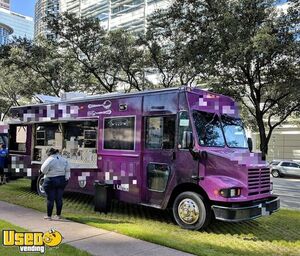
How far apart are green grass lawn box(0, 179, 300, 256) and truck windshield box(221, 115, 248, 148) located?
183cm

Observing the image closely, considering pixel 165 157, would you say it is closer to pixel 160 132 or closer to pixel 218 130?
pixel 160 132

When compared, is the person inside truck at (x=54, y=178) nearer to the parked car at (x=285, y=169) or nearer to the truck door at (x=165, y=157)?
the truck door at (x=165, y=157)

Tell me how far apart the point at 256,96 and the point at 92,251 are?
17.9 meters

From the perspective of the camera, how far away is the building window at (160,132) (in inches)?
380

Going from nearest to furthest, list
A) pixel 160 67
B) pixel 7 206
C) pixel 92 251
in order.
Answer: pixel 92 251, pixel 7 206, pixel 160 67

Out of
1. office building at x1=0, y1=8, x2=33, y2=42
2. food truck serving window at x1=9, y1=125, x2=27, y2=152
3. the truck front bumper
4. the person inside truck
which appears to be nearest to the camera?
the truck front bumper

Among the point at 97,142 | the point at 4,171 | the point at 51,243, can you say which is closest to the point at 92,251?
the point at 51,243

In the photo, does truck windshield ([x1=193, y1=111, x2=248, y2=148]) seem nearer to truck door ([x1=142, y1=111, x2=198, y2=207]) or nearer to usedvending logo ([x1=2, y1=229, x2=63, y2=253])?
truck door ([x1=142, y1=111, x2=198, y2=207])

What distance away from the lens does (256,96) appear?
23.2 m

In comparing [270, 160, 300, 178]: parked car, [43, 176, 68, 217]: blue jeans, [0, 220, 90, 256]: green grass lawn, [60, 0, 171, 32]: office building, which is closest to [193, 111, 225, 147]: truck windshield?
[43, 176, 68, 217]: blue jeans

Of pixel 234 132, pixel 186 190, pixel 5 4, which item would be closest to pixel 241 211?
pixel 186 190

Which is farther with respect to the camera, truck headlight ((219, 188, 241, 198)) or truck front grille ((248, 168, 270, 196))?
truck front grille ((248, 168, 270, 196))

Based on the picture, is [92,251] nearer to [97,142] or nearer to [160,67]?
[97,142]

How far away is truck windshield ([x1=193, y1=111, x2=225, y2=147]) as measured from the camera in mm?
9359
